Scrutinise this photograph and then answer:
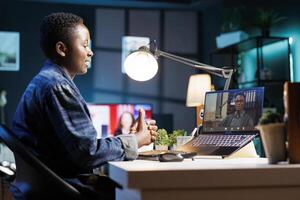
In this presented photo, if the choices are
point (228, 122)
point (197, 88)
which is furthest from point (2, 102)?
point (228, 122)

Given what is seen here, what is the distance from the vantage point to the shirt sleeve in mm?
1366

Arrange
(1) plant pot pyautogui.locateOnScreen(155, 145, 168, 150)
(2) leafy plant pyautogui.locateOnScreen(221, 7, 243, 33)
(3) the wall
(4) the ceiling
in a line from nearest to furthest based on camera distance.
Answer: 1. (1) plant pot pyautogui.locateOnScreen(155, 145, 168, 150)
2. (2) leafy plant pyautogui.locateOnScreen(221, 7, 243, 33)
3. (3) the wall
4. (4) the ceiling

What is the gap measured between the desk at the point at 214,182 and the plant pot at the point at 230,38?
14.8ft

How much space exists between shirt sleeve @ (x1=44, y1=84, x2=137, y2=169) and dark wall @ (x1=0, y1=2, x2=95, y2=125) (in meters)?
4.50

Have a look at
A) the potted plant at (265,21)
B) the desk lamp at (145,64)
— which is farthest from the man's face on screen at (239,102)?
the potted plant at (265,21)

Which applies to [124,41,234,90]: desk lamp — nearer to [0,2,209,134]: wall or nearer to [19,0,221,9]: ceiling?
[0,2,209,134]: wall

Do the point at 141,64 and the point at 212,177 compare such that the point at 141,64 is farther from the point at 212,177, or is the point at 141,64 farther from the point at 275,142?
the point at 212,177

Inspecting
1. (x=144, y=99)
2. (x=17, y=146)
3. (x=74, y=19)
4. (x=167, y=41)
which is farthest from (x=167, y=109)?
(x=17, y=146)

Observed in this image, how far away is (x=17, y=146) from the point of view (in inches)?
50.5

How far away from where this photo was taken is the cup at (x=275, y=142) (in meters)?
1.22

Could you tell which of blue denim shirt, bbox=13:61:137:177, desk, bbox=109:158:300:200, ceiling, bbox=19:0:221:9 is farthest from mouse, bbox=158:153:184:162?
ceiling, bbox=19:0:221:9

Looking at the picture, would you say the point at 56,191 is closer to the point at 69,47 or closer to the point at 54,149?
the point at 54,149

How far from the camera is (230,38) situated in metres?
5.59

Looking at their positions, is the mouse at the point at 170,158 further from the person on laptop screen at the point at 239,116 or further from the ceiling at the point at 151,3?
the ceiling at the point at 151,3
